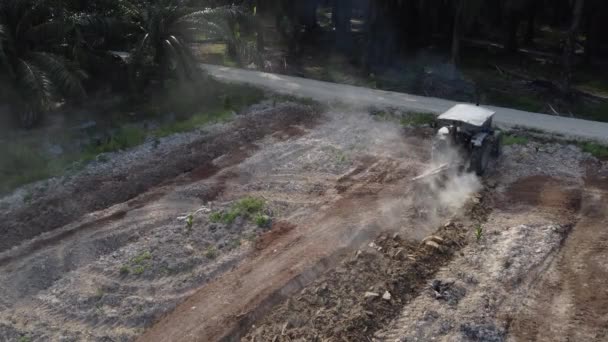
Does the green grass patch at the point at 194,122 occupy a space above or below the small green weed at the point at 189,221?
above

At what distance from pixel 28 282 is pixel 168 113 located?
10.7 metres

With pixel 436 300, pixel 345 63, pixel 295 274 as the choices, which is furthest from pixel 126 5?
pixel 436 300

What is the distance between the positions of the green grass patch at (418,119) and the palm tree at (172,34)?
23.3 ft

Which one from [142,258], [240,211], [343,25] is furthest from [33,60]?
[343,25]

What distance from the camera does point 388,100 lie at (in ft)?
76.2

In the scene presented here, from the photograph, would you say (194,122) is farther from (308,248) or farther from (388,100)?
(308,248)

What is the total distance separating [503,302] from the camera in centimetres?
1152

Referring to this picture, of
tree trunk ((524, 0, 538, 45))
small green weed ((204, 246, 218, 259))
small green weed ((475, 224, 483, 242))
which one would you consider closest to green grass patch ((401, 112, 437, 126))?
small green weed ((475, 224, 483, 242))

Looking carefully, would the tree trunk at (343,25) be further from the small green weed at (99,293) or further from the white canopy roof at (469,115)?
the small green weed at (99,293)

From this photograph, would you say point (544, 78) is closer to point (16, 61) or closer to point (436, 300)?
point (436, 300)

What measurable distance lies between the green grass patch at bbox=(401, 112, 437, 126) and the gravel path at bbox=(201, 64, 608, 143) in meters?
0.64

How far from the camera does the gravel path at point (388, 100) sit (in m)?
20.4

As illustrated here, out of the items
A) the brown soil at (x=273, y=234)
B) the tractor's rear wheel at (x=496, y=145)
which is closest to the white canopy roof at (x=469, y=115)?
the tractor's rear wheel at (x=496, y=145)

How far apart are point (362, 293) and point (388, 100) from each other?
12794 mm
